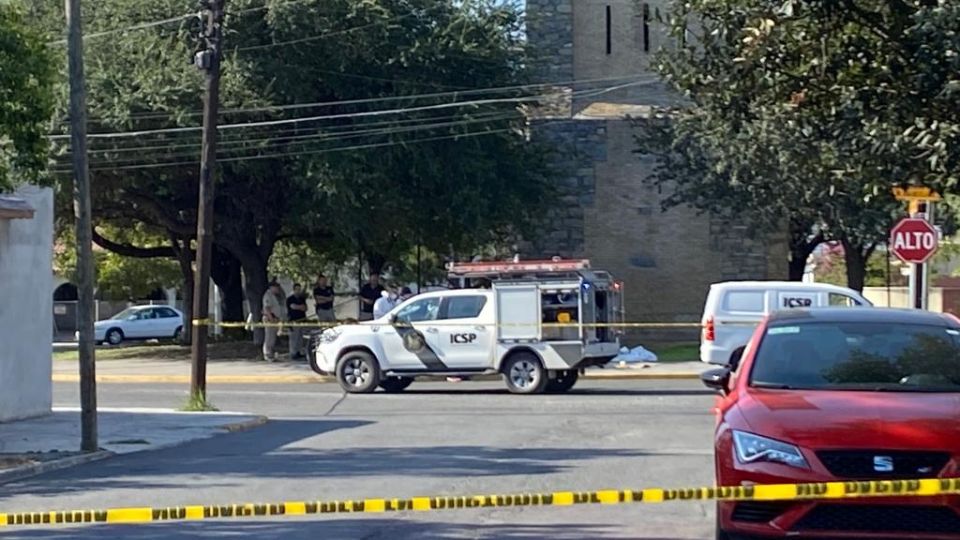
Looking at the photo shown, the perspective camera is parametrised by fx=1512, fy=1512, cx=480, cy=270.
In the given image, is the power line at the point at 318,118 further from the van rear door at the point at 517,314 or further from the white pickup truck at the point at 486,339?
the van rear door at the point at 517,314

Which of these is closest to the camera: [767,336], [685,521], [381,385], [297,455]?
[767,336]

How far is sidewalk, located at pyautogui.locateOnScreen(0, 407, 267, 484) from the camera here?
16.4 meters

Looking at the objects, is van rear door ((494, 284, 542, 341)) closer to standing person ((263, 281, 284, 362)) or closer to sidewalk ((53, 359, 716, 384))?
sidewalk ((53, 359, 716, 384))

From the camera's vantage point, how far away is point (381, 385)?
26.3 metres

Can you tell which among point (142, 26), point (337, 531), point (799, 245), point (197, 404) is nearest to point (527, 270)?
point (197, 404)

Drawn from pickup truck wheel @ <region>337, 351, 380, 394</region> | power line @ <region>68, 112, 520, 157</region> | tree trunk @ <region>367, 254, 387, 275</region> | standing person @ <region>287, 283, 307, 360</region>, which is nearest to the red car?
pickup truck wheel @ <region>337, 351, 380, 394</region>

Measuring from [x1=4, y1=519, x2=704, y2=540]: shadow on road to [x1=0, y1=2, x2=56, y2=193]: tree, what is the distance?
5.18 m

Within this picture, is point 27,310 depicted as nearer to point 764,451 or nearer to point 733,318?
point 733,318

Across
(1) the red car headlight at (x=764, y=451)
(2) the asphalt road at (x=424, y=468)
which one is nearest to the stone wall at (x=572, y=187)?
(2) the asphalt road at (x=424, y=468)

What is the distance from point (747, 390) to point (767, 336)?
745 millimetres

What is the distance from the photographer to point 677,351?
3841 centimetres

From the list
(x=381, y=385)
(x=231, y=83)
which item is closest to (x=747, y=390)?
(x=381, y=385)

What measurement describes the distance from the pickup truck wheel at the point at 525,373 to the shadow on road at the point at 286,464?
738cm

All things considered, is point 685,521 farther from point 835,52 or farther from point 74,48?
point 74,48
